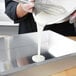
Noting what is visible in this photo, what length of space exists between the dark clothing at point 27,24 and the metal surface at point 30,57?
23 cm

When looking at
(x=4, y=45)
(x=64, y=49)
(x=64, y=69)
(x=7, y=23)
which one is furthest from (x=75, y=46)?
(x=7, y=23)

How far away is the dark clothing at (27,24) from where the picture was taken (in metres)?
0.95

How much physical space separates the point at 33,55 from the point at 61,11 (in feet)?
0.61

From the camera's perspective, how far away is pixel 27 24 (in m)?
1.01

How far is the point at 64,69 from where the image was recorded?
57 centimetres

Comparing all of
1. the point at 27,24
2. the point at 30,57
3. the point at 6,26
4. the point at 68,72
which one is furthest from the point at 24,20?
the point at 6,26

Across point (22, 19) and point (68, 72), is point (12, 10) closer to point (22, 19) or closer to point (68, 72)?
point (22, 19)

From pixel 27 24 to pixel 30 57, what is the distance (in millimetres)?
370

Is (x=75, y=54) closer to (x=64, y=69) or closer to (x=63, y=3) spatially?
(x=64, y=69)

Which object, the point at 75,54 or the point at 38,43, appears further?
the point at 38,43

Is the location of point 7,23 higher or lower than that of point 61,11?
lower

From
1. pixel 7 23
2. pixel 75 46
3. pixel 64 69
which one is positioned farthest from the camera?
pixel 7 23

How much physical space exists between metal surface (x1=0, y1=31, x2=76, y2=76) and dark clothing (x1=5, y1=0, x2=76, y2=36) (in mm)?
229

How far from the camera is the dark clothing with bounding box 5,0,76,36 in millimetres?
953
